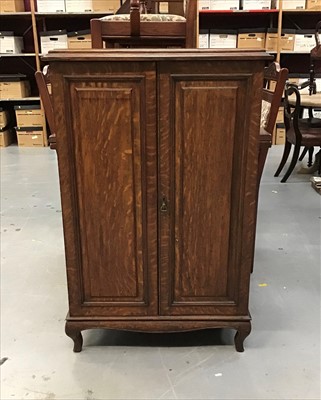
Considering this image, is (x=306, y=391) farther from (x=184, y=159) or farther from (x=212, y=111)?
(x=212, y=111)

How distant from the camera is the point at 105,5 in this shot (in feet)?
16.4

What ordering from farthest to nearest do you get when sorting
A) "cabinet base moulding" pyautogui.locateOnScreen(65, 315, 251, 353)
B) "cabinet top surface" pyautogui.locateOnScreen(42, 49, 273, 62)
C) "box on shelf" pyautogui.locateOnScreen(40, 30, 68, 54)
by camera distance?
"box on shelf" pyautogui.locateOnScreen(40, 30, 68, 54) → "cabinet base moulding" pyautogui.locateOnScreen(65, 315, 251, 353) → "cabinet top surface" pyautogui.locateOnScreen(42, 49, 273, 62)

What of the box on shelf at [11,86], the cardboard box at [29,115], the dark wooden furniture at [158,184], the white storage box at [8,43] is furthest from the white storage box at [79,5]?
the dark wooden furniture at [158,184]

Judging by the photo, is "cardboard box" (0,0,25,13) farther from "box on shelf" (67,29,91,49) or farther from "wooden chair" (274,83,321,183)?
"wooden chair" (274,83,321,183)

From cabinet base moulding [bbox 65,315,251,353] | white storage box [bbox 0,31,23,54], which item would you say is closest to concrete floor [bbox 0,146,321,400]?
cabinet base moulding [bbox 65,315,251,353]

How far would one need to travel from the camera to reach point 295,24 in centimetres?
536

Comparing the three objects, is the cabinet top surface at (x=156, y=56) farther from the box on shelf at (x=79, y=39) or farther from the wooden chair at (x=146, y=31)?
the box on shelf at (x=79, y=39)

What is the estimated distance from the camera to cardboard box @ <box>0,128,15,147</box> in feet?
17.2

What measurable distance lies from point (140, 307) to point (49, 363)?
404mm

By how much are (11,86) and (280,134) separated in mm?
3199

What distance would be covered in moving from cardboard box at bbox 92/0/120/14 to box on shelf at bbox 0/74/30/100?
119 centimetres

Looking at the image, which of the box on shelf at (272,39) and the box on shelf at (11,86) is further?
the box on shelf at (11,86)

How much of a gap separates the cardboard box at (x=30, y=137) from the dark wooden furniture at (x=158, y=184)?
3975 millimetres

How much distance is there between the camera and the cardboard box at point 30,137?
5281 mm
